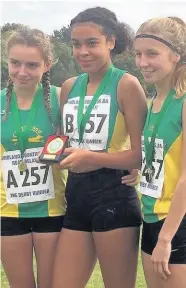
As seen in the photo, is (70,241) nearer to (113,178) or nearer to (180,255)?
(113,178)

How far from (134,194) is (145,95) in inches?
22.5

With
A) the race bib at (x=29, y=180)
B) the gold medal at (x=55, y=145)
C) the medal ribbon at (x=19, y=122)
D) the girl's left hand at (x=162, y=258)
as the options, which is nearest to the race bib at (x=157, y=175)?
the girl's left hand at (x=162, y=258)

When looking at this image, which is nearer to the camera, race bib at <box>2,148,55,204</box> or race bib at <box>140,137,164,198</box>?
race bib at <box>140,137,164,198</box>

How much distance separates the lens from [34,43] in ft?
10.7

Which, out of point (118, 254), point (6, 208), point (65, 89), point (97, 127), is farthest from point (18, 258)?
point (65, 89)

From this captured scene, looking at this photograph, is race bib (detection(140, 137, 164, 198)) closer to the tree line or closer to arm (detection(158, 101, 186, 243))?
arm (detection(158, 101, 186, 243))

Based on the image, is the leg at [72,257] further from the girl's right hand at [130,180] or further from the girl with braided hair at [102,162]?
the girl's right hand at [130,180]

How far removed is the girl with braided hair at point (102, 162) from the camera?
3029mm

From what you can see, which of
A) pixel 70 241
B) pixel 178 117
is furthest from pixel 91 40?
pixel 70 241

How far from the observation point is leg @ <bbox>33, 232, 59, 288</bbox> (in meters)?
3.25

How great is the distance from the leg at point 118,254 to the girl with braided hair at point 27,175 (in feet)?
1.10

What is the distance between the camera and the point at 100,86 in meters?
3.10

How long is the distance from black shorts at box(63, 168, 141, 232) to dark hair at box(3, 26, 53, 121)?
1.64 feet

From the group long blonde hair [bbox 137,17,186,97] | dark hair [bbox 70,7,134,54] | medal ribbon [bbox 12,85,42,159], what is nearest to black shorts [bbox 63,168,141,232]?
medal ribbon [bbox 12,85,42,159]
